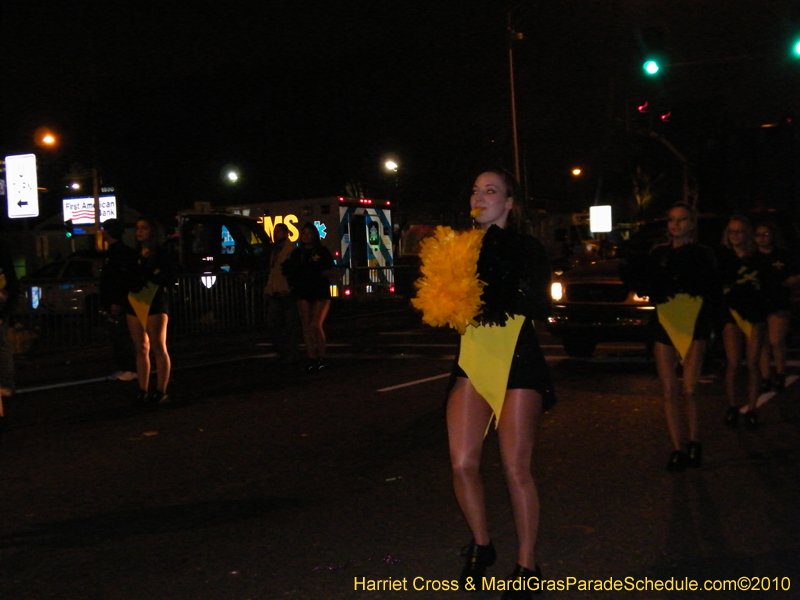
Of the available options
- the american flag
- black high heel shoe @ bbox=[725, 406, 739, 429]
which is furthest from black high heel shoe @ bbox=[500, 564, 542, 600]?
the american flag

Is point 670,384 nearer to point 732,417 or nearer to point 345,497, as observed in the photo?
point 732,417

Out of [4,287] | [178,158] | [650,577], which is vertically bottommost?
[650,577]

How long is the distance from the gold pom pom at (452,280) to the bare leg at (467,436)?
288mm

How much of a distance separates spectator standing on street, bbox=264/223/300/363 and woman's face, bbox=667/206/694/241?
6.53m

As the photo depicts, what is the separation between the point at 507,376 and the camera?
13.5ft

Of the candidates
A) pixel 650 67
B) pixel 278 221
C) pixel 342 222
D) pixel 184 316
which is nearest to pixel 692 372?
pixel 184 316

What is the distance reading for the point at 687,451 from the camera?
6637 millimetres

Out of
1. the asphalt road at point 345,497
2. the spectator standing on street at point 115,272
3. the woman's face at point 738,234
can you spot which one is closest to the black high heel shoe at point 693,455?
the asphalt road at point 345,497

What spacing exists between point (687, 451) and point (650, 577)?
223cm

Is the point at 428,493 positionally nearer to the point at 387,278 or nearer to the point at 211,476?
the point at 211,476

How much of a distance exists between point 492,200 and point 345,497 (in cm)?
262

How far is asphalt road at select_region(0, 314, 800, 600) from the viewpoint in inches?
184

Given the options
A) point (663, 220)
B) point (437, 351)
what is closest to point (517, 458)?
point (437, 351)

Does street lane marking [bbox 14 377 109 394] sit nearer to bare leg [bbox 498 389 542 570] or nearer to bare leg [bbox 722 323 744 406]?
bare leg [bbox 722 323 744 406]
